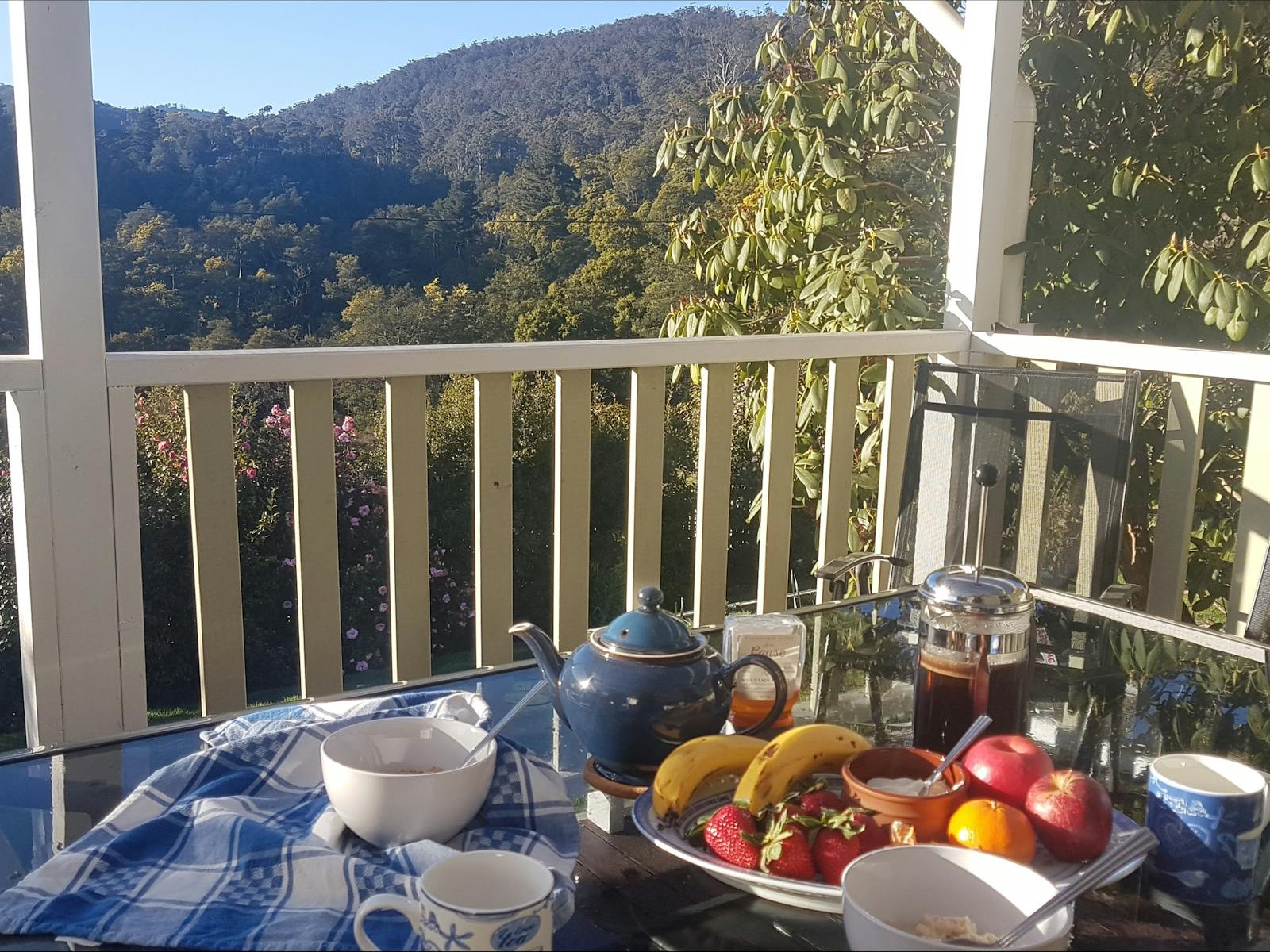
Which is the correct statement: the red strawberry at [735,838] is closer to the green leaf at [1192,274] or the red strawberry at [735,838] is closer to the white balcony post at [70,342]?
the white balcony post at [70,342]

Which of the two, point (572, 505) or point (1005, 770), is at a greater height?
point (1005, 770)

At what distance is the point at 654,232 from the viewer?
623cm

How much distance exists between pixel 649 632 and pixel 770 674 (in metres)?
0.11

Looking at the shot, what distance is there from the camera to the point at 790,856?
0.84m

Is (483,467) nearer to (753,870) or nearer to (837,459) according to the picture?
(837,459)

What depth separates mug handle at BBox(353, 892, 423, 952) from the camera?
71 centimetres

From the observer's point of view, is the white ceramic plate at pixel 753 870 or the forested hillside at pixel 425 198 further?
the forested hillside at pixel 425 198

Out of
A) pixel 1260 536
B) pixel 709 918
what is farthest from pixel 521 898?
pixel 1260 536

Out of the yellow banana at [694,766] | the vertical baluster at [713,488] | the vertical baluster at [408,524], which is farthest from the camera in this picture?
the vertical baluster at [713,488]

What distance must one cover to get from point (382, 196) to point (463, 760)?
4.84 metres

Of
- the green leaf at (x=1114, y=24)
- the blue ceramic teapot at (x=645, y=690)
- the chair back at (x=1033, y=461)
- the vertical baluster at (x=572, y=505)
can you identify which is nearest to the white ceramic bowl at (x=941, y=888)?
the blue ceramic teapot at (x=645, y=690)

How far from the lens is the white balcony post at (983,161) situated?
10.4 feet

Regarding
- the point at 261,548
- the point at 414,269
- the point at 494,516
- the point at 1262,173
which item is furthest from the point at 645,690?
the point at 414,269

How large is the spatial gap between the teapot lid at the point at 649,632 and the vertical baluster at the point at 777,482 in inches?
78.2
